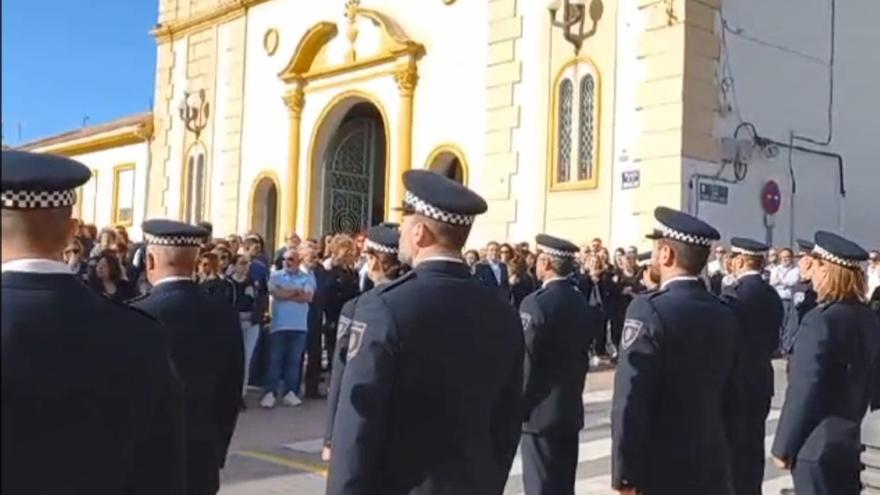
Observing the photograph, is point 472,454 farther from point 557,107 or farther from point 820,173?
point 820,173

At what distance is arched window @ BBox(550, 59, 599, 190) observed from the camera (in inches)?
634

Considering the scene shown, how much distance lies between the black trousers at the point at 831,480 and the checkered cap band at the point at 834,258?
95cm

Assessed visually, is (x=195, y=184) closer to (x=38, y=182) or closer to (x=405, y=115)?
(x=405, y=115)

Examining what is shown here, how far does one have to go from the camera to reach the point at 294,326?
36.7 feet

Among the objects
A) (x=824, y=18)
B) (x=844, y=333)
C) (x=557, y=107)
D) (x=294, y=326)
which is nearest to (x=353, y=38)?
(x=557, y=107)

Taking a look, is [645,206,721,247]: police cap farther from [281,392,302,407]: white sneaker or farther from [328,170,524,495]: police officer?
[281,392,302,407]: white sneaker

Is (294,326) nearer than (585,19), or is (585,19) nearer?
(294,326)

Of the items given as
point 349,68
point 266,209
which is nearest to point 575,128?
point 349,68

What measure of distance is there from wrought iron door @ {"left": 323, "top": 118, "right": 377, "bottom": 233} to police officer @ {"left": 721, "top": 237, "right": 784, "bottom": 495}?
1360 centimetres

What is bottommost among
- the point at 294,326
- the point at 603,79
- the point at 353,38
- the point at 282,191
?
the point at 294,326

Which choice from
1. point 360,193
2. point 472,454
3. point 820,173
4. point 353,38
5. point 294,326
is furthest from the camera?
point 360,193

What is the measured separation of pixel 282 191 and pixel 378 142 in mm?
2014

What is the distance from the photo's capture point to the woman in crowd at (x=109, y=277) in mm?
8727

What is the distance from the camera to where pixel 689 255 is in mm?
4832
